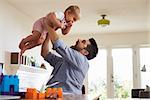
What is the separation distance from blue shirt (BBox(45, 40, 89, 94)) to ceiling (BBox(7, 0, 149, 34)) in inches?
120

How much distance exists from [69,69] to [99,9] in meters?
3.60

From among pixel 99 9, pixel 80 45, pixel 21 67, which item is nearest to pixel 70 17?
pixel 80 45

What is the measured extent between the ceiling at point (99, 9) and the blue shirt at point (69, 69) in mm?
3051

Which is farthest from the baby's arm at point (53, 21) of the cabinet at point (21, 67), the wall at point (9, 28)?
the wall at point (9, 28)

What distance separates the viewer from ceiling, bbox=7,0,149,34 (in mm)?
4750

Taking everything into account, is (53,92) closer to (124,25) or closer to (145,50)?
(124,25)

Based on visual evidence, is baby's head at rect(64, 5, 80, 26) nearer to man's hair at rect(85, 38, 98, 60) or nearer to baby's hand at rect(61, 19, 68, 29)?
baby's hand at rect(61, 19, 68, 29)

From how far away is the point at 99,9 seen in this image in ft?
16.9

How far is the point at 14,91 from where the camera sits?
1392mm

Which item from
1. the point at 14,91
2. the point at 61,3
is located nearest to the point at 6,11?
the point at 61,3

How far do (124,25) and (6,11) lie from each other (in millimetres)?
3101

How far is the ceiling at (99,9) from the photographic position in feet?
15.6

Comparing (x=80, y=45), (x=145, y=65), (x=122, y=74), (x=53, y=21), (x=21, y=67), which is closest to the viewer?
(x=53, y=21)

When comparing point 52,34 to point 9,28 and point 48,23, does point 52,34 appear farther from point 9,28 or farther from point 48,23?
point 9,28
